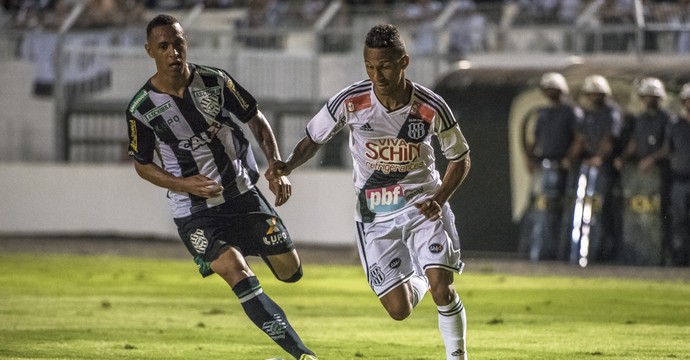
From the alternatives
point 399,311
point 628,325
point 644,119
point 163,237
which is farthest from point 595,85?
point 399,311

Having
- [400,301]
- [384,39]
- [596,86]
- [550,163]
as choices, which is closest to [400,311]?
[400,301]

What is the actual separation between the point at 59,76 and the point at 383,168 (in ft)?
50.9

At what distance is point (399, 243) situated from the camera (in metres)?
8.39

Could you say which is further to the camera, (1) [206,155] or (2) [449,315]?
(1) [206,155]

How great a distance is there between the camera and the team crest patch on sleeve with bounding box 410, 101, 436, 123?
315 inches

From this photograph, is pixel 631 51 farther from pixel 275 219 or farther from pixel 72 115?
pixel 275 219

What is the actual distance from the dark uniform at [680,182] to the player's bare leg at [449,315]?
9.99 metres

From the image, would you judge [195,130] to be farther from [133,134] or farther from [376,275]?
[376,275]

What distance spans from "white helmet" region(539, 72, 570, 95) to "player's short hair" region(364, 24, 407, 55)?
10319 mm

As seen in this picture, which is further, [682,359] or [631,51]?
[631,51]

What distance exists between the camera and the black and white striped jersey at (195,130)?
856cm

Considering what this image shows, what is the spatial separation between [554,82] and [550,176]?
133 cm

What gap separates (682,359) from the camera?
9117mm

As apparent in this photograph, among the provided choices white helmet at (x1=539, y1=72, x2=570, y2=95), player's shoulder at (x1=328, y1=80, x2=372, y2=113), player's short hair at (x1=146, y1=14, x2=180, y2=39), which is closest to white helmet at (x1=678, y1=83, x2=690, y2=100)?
white helmet at (x1=539, y1=72, x2=570, y2=95)
